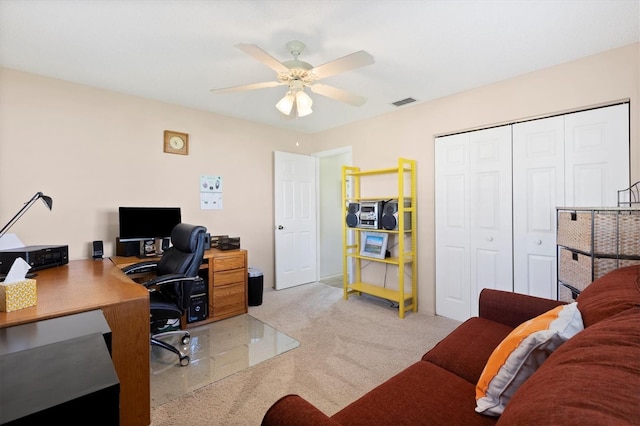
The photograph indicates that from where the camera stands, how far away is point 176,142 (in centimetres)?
341

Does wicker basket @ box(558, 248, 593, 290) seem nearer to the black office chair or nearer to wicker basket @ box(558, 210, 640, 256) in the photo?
wicker basket @ box(558, 210, 640, 256)

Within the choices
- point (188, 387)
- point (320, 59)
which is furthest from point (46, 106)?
point (188, 387)

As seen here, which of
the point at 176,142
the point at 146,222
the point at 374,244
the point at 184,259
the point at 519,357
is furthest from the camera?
the point at 374,244

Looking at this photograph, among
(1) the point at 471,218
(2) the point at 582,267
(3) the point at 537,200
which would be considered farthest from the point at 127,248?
(3) the point at 537,200

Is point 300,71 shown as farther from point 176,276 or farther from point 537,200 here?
point 537,200

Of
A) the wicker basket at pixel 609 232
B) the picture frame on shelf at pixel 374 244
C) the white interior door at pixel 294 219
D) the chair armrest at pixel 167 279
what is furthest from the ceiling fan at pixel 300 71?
the white interior door at pixel 294 219

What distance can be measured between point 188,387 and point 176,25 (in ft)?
7.94

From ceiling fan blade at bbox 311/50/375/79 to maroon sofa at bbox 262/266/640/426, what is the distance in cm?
161

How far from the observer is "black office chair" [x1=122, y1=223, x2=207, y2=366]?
217 cm

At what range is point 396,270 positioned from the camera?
3615 millimetres

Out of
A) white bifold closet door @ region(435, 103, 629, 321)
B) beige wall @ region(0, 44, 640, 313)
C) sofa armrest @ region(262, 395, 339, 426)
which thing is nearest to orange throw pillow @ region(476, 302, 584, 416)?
sofa armrest @ region(262, 395, 339, 426)

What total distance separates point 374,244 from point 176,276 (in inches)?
90.4

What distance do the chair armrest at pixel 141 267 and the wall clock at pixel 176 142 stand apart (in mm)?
1394

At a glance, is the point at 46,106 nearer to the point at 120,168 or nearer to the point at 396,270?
the point at 120,168
